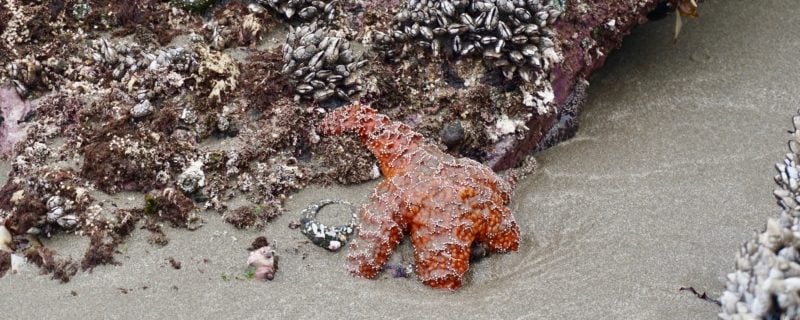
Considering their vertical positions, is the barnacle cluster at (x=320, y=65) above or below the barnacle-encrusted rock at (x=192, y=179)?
above

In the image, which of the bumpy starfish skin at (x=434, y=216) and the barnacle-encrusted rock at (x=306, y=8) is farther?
the barnacle-encrusted rock at (x=306, y=8)

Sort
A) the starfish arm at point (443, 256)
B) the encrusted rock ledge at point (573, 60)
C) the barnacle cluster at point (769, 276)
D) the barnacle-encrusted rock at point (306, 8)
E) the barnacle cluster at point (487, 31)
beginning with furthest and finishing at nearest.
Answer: the barnacle-encrusted rock at point (306, 8)
the encrusted rock ledge at point (573, 60)
the barnacle cluster at point (487, 31)
the starfish arm at point (443, 256)
the barnacle cluster at point (769, 276)

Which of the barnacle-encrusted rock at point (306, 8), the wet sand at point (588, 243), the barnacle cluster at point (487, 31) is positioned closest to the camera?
the wet sand at point (588, 243)

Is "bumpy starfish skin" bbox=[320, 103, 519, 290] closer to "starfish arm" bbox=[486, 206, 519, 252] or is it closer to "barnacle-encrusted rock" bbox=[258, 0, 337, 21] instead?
"starfish arm" bbox=[486, 206, 519, 252]

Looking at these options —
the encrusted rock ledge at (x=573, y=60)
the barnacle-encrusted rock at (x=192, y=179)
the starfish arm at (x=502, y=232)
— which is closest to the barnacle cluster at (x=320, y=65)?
the barnacle-encrusted rock at (x=192, y=179)

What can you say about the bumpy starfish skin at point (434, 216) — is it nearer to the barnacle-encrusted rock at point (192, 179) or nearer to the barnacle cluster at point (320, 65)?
the barnacle cluster at point (320, 65)

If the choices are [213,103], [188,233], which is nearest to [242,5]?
[213,103]

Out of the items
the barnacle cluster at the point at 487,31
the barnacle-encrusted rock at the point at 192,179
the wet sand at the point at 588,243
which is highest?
the barnacle cluster at the point at 487,31

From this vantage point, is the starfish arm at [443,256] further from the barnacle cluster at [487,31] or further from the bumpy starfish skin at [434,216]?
the barnacle cluster at [487,31]
